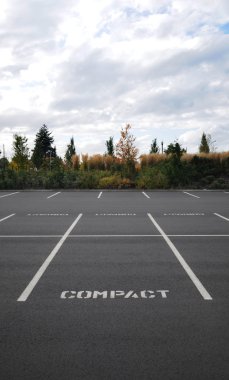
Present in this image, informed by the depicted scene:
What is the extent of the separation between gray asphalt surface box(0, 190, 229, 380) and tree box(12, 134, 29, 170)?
52.2 metres

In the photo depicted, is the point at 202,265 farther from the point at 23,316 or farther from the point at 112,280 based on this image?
the point at 23,316

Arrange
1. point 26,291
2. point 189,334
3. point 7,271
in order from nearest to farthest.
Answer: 1. point 189,334
2. point 26,291
3. point 7,271

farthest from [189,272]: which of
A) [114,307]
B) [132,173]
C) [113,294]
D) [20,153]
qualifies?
[20,153]

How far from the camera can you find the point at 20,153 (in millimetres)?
63469

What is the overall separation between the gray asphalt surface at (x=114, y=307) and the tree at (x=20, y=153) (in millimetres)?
52189

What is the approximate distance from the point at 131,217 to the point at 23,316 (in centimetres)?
1096

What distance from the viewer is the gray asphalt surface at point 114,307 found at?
13.4 ft

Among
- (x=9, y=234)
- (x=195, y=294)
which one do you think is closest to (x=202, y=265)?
(x=195, y=294)

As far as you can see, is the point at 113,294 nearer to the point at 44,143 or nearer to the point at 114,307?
the point at 114,307

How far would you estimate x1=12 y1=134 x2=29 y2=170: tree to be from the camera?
206 ft

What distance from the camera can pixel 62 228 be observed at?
13.5 meters

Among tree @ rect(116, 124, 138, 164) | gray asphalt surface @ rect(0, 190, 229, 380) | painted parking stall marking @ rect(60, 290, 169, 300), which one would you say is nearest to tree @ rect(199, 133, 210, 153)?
tree @ rect(116, 124, 138, 164)

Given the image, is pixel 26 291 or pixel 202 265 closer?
pixel 26 291

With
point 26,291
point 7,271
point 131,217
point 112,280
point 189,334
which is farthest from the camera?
point 131,217
